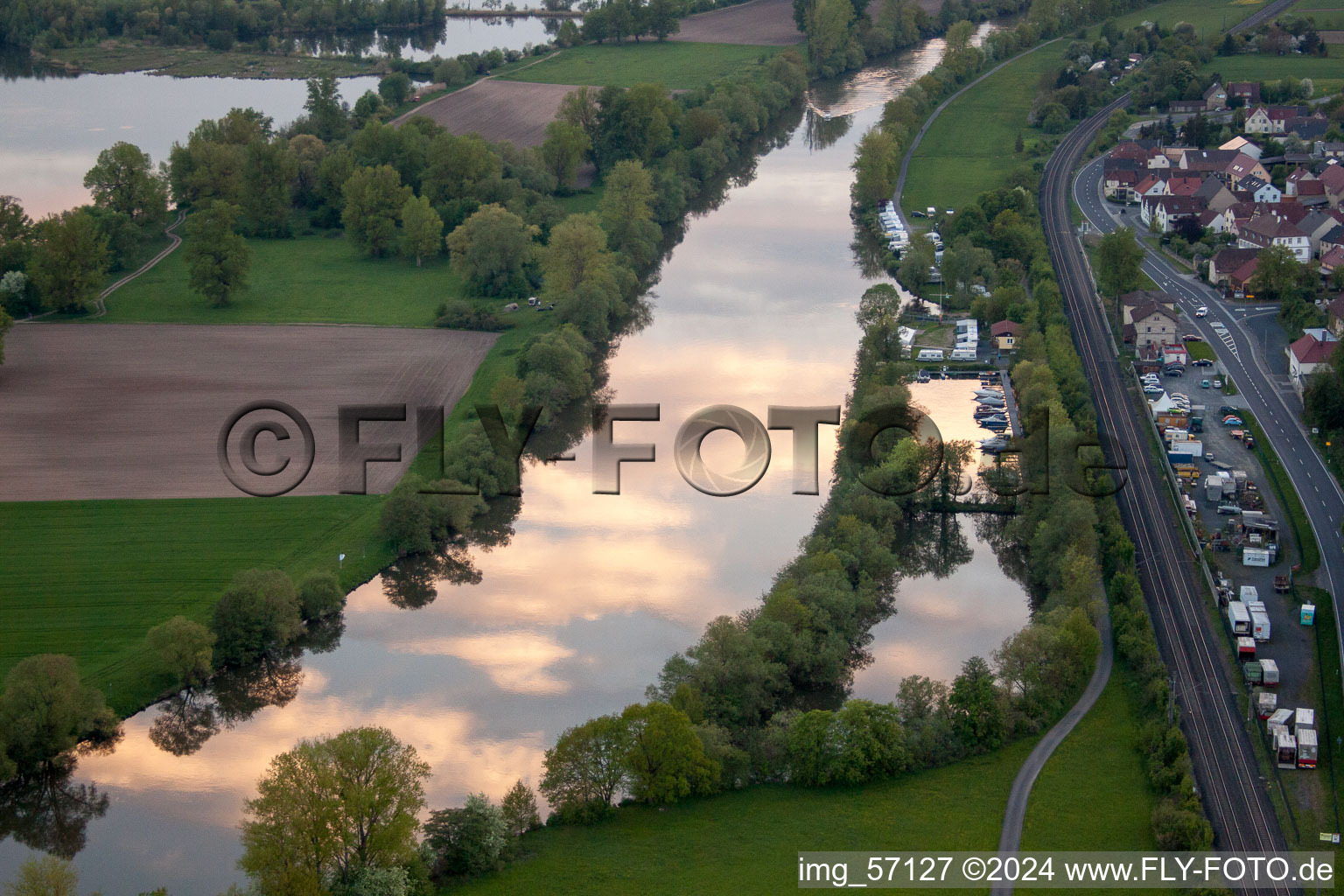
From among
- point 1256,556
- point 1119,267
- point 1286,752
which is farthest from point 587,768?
point 1119,267

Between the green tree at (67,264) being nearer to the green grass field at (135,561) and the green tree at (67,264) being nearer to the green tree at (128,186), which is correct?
the green tree at (128,186)

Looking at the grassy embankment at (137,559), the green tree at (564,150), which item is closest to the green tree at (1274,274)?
the grassy embankment at (137,559)

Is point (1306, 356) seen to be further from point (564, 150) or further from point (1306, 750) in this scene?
point (564, 150)

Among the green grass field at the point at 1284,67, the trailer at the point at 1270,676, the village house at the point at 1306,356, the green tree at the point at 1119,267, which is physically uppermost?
the green grass field at the point at 1284,67

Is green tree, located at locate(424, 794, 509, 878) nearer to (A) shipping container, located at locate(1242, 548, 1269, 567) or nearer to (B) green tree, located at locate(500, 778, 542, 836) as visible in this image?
(B) green tree, located at locate(500, 778, 542, 836)

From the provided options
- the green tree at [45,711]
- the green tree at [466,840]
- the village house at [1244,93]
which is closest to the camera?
the green tree at [466,840]

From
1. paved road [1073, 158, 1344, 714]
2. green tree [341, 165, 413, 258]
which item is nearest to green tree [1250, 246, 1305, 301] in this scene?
paved road [1073, 158, 1344, 714]
